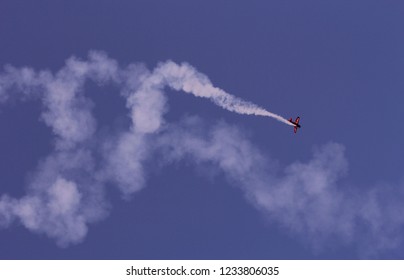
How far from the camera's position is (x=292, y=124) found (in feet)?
484
